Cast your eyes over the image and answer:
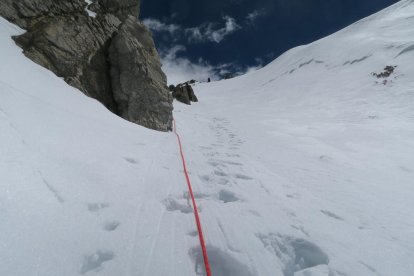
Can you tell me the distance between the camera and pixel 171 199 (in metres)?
3.94

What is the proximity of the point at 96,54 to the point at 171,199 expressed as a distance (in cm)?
830

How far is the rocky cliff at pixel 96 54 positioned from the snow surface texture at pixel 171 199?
0.81 metres

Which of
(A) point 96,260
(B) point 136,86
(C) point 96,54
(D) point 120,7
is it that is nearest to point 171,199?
(A) point 96,260

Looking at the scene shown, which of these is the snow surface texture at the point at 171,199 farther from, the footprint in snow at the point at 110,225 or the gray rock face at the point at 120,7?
the gray rock face at the point at 120,7

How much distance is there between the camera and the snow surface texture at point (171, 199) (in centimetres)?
258

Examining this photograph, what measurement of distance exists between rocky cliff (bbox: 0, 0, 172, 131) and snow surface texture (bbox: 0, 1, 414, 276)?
0.81 metres

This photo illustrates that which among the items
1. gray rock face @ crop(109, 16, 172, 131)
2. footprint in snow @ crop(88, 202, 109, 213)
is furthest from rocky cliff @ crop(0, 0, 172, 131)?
footprint in snow @ crop(88, 202, 109, 213)

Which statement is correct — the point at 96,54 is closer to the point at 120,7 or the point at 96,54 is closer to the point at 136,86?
the point at 136,86

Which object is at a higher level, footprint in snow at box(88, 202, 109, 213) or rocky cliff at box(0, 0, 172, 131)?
rocky cliff at box(0, 0, 172, 131)

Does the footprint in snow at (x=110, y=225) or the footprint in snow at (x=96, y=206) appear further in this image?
the footprint in snow at (x=96, y=206)

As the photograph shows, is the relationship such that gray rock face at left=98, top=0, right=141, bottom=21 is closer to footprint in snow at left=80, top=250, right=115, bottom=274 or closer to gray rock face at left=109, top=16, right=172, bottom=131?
gray rock face at left=109, top=16, right=172, bottom=131

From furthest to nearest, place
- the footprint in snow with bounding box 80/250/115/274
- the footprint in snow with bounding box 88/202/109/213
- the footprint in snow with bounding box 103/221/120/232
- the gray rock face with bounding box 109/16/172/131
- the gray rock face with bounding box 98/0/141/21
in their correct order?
the gray rock face with bounding box 98/0/141/21 → the gray rock face with bounding box 109/16/172/131 → the footprint in snow with bounding box 88/202/109/213 → the footprint in snow with bounding box 103/221/120/232 → the footprint in snow with bounding box 80/250/115/274

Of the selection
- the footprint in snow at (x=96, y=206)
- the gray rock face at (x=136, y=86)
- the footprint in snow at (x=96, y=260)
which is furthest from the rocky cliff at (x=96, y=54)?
the footprint in snow at (x=96, y=260)

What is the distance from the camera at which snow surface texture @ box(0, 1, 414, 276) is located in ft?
8.46
